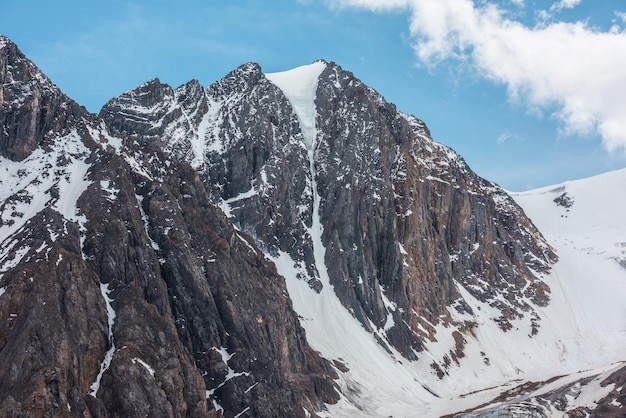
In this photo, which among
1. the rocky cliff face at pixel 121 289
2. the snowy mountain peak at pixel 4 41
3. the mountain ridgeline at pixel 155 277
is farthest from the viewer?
the snowy mountain peak at pixel 4 41

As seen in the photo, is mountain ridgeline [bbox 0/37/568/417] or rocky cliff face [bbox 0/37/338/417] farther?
mountain ridgeline [bbox 0/37/568/417]

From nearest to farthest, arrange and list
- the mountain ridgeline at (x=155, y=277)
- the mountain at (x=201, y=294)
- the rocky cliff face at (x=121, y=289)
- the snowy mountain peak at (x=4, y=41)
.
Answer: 1. the rocky cliff face at (x=121, y=289)
2. the mountain ridgeline at (x=155, y=277)
3. the mountain at (x=201, y=294)
4. the snowy mountain peak at (x=4, y=41)

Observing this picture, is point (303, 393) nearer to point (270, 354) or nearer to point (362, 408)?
point (270, 354)

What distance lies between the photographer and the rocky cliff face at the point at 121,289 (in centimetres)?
9225

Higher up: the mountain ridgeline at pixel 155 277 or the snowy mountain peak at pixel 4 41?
the snowy mountain peak at pixel 4 41

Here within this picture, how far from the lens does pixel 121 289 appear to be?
108875mm

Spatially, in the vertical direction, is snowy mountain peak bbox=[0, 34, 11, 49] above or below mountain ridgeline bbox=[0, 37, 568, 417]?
above

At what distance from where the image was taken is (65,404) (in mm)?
84562

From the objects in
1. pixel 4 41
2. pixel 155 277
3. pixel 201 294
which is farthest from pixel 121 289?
pixel 4 41

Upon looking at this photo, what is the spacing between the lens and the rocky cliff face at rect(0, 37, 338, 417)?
92.2 m

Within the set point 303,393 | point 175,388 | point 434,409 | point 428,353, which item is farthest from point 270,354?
point 428,353

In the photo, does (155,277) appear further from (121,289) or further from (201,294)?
(201,294)

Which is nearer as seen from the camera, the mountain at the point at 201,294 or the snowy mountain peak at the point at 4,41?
the mountain at the point at 201,294

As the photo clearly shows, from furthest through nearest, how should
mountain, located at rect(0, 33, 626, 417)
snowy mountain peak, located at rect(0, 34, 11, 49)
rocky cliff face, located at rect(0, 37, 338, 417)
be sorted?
snowy mountain peak, located at rect(0, 34, 11, 49) → mountain, located at rect(0, 33, 626, 417) → rocky cliff face, located at rect(0, 37, 338, 417)
